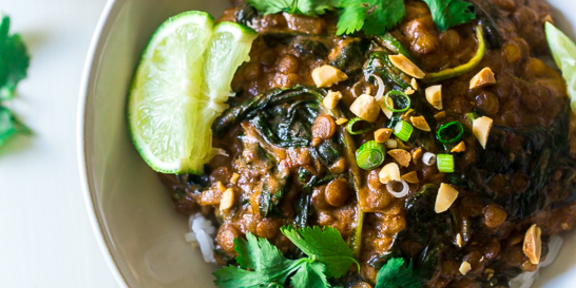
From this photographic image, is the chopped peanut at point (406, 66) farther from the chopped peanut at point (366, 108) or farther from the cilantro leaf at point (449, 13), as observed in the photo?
the cilantro leaf at point (449, 13)

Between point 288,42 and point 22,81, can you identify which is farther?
point 22,81

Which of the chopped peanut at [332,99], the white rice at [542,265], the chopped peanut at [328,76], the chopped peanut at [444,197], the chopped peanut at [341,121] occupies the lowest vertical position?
the white rice at [542,265]

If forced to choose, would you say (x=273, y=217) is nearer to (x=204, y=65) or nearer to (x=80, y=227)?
(x=204, y=65)

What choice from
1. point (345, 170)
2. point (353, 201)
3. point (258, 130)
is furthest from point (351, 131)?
point (258, 130)

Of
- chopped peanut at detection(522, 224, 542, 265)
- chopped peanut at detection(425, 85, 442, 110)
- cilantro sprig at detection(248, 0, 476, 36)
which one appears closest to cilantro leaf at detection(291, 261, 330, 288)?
chopped peanut at detection(425, 85, 442, 110)

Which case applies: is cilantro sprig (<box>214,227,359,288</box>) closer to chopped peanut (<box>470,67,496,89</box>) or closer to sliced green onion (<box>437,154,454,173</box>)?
sliced green onion (<box>437,154,454,173</box>)

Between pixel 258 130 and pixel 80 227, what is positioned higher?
pixel 258 130

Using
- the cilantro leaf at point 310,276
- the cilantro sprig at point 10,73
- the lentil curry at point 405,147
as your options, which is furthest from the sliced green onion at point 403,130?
the cilantro sprig at point 10,73
